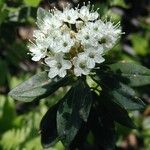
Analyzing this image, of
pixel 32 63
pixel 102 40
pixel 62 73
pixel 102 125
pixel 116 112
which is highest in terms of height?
pixel 102 40

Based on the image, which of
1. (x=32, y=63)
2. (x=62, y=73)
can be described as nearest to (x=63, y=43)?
(x=62, y=73)

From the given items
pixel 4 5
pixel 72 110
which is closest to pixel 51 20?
pixel 72 110

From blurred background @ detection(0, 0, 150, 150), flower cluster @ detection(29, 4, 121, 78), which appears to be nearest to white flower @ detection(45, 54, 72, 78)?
flower cluster @ detection(29, 4, 121, 78)

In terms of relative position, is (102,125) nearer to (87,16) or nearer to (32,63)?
(87,16)

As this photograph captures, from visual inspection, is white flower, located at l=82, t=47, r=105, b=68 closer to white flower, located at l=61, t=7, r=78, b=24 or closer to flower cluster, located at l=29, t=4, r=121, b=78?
flower cluster, located at l=29, t=4, r=121, b=78

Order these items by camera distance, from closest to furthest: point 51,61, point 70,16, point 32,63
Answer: point 51,61
point 70,16
point 32,63

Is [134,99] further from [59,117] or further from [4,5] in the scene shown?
[4,5]

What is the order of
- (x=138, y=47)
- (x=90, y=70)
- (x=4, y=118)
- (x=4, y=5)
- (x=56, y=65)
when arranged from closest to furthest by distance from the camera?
(x=56, y=65)
(x=90, y=70)
(x=4, y=5)
(x=4, y=118)
(x=138, y=47)

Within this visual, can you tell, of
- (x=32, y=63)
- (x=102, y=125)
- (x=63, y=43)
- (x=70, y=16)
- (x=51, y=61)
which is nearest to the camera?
(x=63, y=43)
